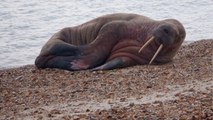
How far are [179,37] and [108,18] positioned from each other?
1.45 m

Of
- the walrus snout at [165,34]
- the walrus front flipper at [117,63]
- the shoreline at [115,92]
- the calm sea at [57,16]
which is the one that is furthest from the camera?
the calm sea at [57,16]

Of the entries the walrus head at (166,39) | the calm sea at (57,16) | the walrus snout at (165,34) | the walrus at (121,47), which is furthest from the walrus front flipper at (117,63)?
the calm sea at (57,16)

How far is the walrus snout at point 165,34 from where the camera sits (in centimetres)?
949

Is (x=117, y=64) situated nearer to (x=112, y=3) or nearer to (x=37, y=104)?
(x=37, y=104)

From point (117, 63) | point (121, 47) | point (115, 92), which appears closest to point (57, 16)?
point (121, 47)

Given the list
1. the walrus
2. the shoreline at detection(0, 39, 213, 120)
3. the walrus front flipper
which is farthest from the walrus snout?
the walrus front flipper

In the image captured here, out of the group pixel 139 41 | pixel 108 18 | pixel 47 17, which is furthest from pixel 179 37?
pixel 47 17

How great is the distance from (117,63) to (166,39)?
0.87 metres

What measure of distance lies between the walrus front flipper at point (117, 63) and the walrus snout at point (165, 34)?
1.96 ft

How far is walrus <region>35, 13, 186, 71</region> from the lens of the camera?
9.59 meters

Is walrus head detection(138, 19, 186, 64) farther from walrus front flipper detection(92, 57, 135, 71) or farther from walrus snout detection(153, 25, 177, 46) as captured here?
walrus front flipper detection(92, 57, 135, 71)

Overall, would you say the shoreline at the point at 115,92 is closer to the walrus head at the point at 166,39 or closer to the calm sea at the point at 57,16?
the walrus head at the point at 166,39

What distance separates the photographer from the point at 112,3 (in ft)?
72.4

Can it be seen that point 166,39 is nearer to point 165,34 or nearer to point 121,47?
point 165,34
